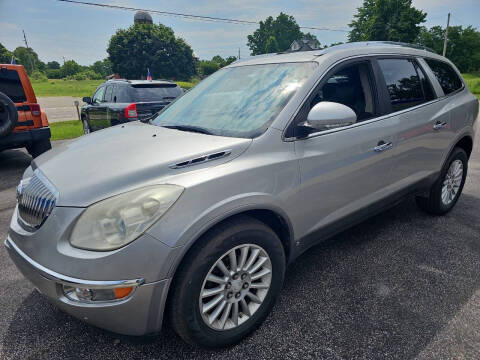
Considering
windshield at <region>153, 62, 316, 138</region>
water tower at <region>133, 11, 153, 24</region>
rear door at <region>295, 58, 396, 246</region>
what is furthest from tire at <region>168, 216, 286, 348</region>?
water tower at <region>133, 11, 153, 24</region>

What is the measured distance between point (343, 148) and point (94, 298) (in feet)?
6.09

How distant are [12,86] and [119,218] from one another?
574 cm

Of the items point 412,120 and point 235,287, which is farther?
point 412,120

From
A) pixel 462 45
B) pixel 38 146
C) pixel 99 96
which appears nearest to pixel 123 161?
pixel 38 146

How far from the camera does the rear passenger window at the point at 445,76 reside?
347cm

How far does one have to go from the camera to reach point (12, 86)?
5793 millimetres

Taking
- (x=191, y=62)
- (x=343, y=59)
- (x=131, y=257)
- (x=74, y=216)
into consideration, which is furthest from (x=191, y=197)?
(x=191, y=62)

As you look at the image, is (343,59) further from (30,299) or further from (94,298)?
(30,299)

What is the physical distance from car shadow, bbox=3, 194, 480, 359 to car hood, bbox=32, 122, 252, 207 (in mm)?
782

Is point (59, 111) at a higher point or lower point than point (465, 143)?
lower

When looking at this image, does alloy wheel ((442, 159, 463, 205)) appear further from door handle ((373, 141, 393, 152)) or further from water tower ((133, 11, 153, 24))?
water tower ((133, 11, 153, 24))

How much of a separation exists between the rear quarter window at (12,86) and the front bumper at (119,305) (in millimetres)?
5394

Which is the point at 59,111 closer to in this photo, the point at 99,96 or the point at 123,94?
the point at 99,96

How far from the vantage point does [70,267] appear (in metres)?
1.56
